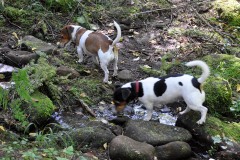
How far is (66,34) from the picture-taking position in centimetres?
766

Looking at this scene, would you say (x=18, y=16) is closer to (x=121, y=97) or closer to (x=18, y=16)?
(x=18, y=16)

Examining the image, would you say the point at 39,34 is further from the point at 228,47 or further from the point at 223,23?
the point at 223,23

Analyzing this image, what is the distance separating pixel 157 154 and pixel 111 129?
2.84 feet

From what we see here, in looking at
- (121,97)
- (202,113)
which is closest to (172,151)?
(202,113)

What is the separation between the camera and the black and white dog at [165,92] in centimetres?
536

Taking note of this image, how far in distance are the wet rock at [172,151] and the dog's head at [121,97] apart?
1.09 metres

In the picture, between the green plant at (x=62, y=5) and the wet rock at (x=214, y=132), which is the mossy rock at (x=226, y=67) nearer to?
the wet rock at (x=214, y=132)

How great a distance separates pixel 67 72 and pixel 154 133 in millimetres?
2192

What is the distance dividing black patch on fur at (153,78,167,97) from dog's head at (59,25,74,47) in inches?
106

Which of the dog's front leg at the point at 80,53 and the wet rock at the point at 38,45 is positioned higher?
the wet rock at the point at 38,45

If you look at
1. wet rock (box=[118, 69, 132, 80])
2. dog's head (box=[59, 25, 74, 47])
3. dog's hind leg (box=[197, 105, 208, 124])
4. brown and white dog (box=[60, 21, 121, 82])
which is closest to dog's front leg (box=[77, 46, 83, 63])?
brown and white dog (box=[60, 21, 121, 82])

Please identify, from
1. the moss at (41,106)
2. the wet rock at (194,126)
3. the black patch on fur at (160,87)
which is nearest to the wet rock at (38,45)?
the moss at (41,106)

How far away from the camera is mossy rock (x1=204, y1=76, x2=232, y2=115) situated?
6.14 meters

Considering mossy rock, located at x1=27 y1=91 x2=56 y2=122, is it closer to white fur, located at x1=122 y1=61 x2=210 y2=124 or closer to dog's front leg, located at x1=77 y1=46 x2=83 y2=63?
white fur, located at x1=122 y1=61 x2=210 y2=124
